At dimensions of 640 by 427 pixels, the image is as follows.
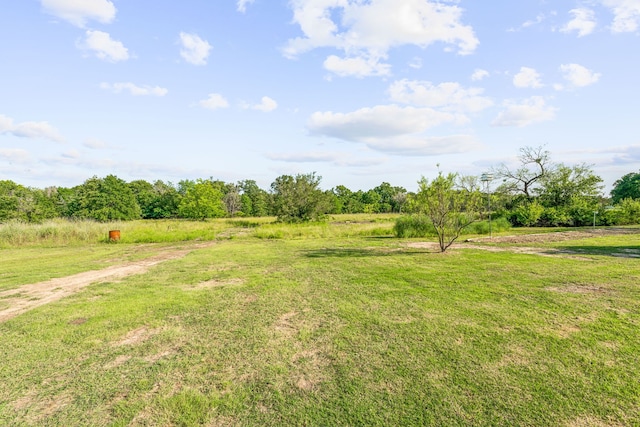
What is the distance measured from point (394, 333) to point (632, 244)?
11.8m

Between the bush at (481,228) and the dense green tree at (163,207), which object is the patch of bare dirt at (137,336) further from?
the dense green tree at (163,207)

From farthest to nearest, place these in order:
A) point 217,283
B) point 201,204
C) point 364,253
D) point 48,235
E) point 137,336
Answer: point 201,204, point 48,235, point 364,253, point 217,283, point 137,336

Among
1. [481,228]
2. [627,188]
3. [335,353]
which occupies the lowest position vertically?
[335,353]

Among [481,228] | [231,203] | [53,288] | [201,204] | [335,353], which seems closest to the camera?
[335,353]

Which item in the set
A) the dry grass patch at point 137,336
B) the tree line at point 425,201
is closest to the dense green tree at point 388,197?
the tree line at point 425,201

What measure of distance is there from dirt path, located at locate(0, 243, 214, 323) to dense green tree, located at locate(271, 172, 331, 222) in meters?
20.7

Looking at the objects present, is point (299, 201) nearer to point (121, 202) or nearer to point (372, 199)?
point (121, 202)

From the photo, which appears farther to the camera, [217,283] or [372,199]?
[372,199]

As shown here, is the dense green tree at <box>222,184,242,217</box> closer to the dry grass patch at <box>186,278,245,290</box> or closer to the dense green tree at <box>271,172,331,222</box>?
the dense green tree at <box>271,172,331,222</box>

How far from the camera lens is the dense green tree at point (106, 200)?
33156 mm

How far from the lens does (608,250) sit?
368 inches

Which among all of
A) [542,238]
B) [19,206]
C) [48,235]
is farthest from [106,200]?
[542,238]

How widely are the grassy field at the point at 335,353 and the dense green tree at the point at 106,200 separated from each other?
31748 mm

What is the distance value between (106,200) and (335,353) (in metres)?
38.6
